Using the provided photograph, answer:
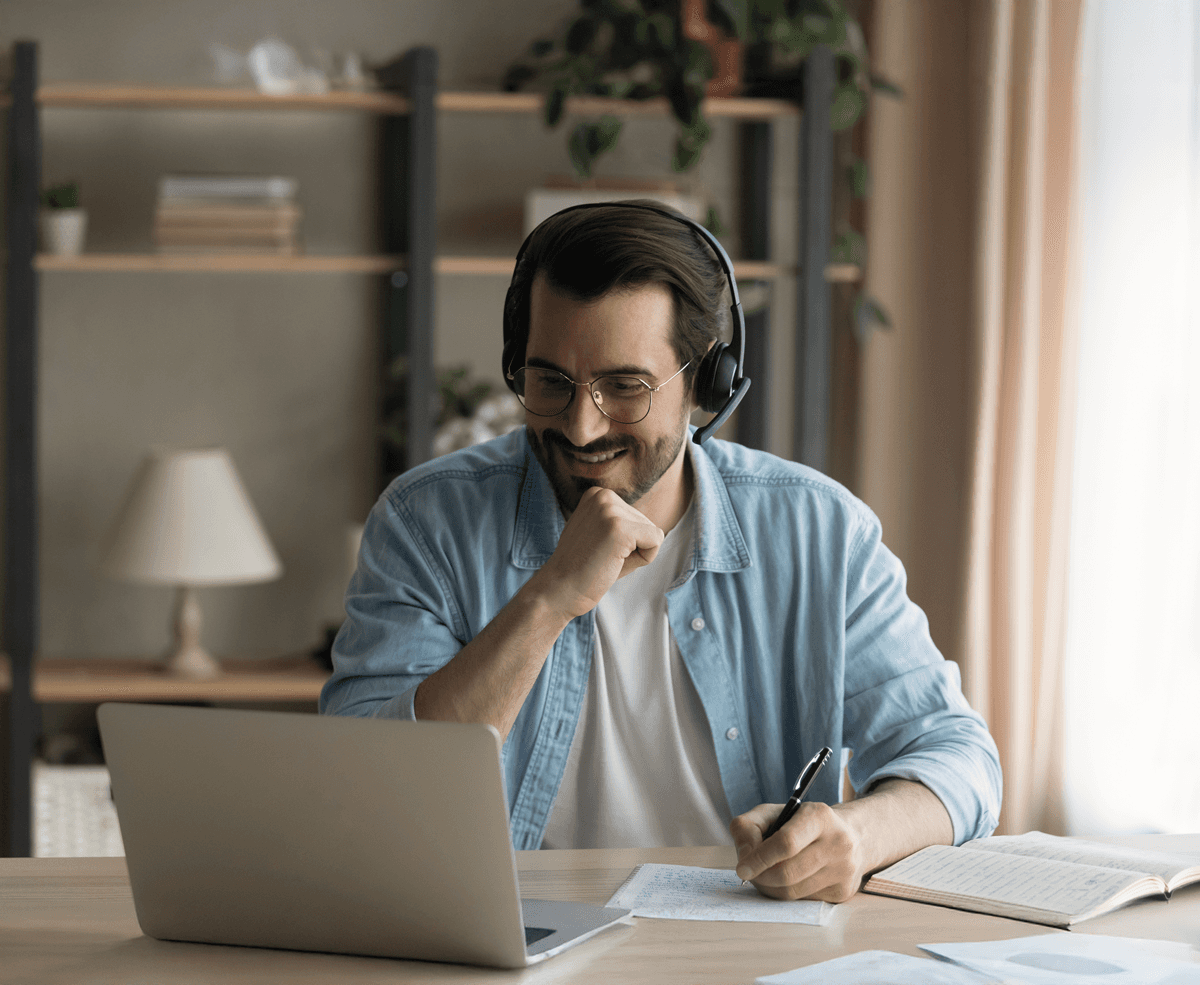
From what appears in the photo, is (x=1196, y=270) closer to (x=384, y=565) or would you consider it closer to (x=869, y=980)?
(x=384, y=565)

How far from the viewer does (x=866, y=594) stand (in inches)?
60.2

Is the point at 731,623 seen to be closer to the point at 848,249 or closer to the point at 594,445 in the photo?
the point at 594,445

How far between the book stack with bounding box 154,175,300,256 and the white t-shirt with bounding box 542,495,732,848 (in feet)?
5.07

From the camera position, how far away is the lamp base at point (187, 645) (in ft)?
9.03

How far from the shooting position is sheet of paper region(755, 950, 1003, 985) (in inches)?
36.5

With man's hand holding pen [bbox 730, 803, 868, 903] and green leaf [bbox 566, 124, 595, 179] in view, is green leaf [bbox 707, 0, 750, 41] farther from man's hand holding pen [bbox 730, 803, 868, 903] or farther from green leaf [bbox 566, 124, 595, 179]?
man's hand holding pen [bbox 730, 803, 868, 903]

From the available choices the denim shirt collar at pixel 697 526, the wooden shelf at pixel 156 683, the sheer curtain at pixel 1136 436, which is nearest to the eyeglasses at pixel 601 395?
the denim shirt collar at pixel 697 526

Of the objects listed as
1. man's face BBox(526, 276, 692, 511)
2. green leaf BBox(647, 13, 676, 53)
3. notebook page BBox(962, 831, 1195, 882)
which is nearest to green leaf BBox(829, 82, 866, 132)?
green leaf BBox(647, 13, 676, 53)

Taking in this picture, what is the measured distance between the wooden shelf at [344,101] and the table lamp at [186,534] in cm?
74

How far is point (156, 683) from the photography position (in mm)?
2684

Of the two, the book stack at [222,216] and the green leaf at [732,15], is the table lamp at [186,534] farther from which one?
the green leaf at [732,15]

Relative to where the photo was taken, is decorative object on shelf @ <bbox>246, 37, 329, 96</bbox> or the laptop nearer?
the laptop

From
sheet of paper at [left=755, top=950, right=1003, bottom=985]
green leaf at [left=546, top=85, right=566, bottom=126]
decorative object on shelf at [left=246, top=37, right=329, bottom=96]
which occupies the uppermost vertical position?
decorative object on shelf at [left=246, top=37, right=329, bottom=96]

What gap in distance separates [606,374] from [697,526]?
0.25 meters
